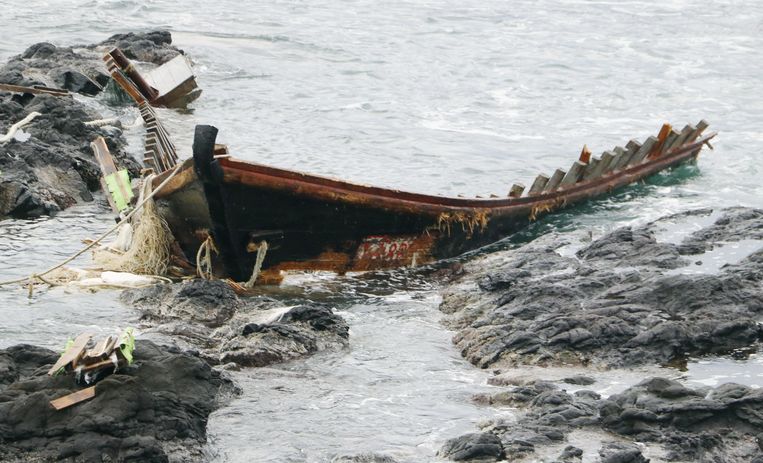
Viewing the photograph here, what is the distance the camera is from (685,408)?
21.1 feet

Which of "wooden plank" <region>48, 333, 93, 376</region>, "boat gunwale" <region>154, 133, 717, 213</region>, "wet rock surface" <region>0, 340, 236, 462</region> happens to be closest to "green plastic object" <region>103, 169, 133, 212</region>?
"boat gunwale" <region>154, 133, 717, 213</region>

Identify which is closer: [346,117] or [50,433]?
[50,433]

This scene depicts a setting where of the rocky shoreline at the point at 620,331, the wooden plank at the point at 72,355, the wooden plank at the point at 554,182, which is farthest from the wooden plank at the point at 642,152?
the wooden plank at the point at 72,355

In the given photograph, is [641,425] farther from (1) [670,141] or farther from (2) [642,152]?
(1) [670,141]

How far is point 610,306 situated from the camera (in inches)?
335

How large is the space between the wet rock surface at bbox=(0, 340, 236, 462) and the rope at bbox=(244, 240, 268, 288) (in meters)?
2.91

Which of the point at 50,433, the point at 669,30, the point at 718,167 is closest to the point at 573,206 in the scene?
the point at 718,167

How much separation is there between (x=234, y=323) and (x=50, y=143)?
5.69 metres

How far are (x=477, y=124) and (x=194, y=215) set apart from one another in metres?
10.1

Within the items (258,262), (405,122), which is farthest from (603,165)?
(405,122)

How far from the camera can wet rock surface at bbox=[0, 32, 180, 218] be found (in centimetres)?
1174

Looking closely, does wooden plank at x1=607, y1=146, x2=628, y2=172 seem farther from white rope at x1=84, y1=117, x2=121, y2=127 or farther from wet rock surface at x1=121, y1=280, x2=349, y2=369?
white rope at x1=84, y1=117, x2=121, y2=127

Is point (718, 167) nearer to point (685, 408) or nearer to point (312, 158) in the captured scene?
point (312, 158)

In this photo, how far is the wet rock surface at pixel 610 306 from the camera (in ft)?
26.0
